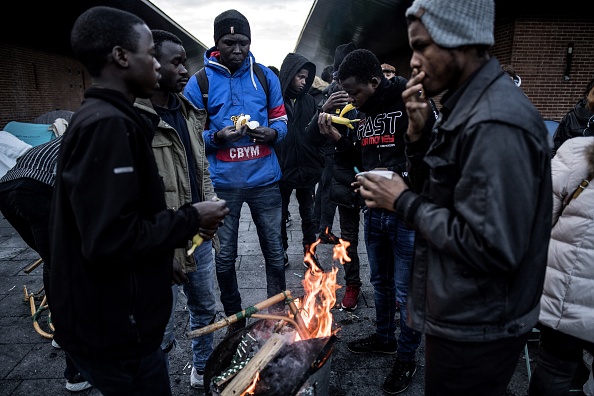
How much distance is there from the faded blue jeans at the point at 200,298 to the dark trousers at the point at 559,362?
221 cm

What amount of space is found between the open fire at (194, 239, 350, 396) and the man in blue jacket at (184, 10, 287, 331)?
24.7 inches

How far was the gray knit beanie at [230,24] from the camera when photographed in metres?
3.28

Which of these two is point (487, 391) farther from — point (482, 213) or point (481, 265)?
point (482, 213)

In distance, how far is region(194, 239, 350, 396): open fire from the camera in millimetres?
2262

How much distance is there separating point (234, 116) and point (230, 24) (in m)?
0.79

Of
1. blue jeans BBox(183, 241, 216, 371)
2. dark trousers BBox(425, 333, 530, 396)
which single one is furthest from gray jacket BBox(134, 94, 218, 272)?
dark trousers BBox(425, 333, 530, 396)

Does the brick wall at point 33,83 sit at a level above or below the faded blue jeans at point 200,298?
above

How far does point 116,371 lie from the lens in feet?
5.08

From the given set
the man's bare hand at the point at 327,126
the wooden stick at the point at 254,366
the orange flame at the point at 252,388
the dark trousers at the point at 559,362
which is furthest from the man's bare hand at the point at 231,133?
the dark trousers at the point at 559,362

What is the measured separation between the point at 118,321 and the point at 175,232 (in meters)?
0.40

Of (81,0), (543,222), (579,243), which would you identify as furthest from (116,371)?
(81,0)

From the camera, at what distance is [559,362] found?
214cm

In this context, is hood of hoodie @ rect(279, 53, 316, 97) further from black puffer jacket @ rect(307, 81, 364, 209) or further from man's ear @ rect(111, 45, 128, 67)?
man's ear @ rect(111, 45, 128, 67)

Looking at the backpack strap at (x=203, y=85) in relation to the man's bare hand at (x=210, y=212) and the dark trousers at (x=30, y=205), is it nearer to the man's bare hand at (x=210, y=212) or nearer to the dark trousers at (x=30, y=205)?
the dark trousers at (x=30, y=205)
